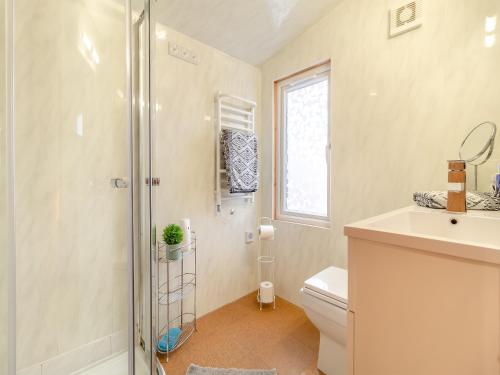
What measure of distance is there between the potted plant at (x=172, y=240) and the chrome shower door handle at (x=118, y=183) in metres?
0.39

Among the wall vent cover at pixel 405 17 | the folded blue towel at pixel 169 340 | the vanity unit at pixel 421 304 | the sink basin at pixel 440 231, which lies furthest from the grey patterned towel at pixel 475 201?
the folded blue towel at pixel 169 340

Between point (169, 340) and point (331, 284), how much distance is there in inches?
41.7

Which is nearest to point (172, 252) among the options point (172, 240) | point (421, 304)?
point (172, 240)

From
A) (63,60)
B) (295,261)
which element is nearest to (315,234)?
(295,261)

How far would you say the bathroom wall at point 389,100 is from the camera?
131cm

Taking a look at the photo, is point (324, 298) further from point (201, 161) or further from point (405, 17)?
point (405, 17)

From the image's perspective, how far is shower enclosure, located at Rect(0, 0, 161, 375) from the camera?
3.91ft

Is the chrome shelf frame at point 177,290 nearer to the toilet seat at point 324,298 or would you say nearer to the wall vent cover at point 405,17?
the toilet seat at point 324,298

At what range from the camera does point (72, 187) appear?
1.38 m

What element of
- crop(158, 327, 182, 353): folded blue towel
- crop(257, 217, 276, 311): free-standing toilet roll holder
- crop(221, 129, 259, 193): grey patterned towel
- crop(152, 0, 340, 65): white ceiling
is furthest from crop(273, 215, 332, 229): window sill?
crop(152, 0, 340, 65): white ceiling

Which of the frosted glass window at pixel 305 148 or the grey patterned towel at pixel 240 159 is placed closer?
the grey patterned towel at pixel 240 159

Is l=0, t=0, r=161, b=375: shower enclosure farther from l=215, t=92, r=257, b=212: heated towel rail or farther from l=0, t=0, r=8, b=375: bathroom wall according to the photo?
l=215, t=92, r=257, b=212: heated towel rail

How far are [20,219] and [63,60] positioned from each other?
2.76ft

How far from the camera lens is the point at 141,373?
4.00 feet
